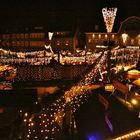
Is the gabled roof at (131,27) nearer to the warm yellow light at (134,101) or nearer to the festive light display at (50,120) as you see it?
the warm yellow light at (134,101)

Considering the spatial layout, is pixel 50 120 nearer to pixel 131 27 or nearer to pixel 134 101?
pixel 134 101

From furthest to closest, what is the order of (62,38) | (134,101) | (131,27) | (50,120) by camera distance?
(62,38) < (131,27) < (134,101) < (50,120)

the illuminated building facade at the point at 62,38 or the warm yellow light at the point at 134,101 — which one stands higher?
the illuminated building facade at the point at 62,38

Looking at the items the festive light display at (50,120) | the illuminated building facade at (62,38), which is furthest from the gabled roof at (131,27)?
the festive light display at (50,120)

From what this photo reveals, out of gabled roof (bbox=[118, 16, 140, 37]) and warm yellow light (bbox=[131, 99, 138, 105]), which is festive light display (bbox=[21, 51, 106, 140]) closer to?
warm yellow light (bbox=[131, 99, 138, 105])

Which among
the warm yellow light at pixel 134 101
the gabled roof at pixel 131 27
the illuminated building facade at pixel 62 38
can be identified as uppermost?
the gabled roof at pixel 131 27

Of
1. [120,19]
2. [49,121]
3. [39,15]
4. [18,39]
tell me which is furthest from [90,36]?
[49,121]

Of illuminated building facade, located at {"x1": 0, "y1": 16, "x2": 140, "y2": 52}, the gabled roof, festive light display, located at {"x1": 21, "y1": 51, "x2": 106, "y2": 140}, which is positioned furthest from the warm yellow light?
the gabled roof

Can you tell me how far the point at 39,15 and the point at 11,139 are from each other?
1977 inches

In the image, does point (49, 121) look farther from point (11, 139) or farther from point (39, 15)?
point (39, 15)

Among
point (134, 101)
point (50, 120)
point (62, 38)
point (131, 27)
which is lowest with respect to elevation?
point (134, 101)

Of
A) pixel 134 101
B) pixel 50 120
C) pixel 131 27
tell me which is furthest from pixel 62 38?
pixel 50 120

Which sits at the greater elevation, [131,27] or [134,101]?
[131,27]

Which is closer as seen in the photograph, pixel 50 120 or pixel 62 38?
pixel 50 120
